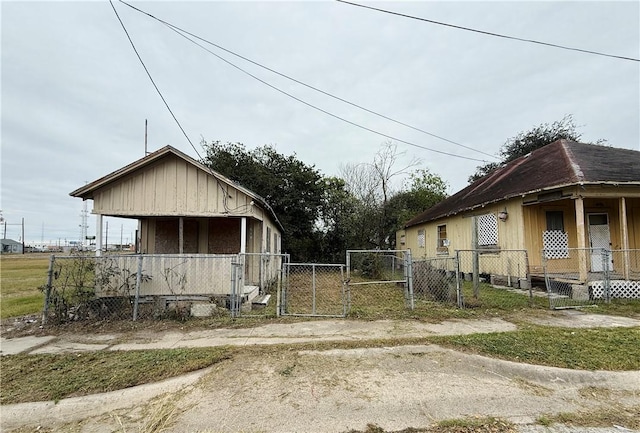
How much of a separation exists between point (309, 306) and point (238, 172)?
48.6ft

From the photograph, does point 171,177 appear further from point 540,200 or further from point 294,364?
point 540,200

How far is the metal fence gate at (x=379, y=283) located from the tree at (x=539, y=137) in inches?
658

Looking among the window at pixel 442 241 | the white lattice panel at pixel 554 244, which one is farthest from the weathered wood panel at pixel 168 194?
the window at pixel 442 241

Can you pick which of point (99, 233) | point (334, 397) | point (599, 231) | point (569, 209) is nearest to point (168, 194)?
point (99, 233)

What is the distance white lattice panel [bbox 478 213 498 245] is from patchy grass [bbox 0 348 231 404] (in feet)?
38.1

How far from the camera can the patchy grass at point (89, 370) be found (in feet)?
13.1

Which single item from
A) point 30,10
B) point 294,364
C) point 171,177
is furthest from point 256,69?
point 294,364

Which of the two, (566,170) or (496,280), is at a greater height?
(566,170)

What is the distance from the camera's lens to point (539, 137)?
25.0m

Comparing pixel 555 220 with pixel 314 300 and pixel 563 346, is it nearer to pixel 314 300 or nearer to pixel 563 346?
pixel 563 346

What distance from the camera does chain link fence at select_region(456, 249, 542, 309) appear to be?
8.23 m

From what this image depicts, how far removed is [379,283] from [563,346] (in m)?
3.95

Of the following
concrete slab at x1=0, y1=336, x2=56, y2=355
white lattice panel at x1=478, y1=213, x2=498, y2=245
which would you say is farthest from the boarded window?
white lattice panel at x1=478, y1=213, x2=498, y2=245

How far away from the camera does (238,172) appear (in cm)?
2159
